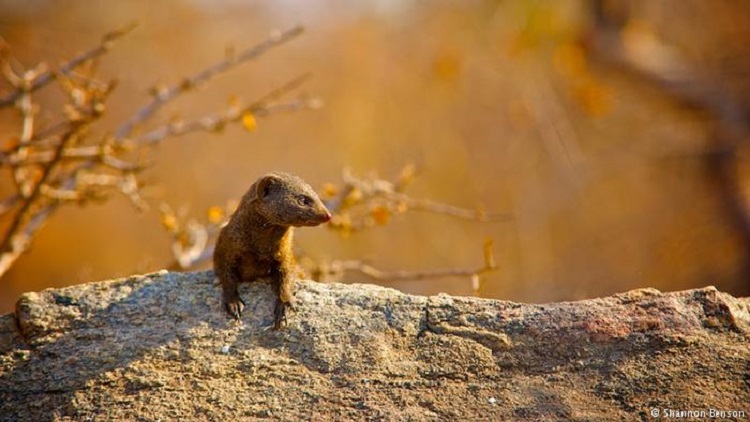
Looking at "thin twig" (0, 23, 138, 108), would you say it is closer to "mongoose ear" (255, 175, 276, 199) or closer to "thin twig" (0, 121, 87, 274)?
"thin twig" (0, 121, 87, 274)

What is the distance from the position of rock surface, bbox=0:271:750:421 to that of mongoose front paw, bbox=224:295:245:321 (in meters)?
0.04

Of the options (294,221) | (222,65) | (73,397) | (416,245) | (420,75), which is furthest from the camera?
(420,75)

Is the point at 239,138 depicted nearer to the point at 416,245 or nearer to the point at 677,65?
the point at 416,245

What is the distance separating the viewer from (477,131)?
529 inches

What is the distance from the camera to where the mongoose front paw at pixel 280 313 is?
406cm

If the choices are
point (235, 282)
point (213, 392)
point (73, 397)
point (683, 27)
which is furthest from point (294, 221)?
point (683, 27)

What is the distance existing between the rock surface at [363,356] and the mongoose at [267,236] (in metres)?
0.08

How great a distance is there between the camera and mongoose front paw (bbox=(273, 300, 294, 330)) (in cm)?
406

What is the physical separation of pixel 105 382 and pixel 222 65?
2.81m

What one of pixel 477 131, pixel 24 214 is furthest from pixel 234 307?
pixel 477 131

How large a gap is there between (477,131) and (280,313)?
9650 millimetres

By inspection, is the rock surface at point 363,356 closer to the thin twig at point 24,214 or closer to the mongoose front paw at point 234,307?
the mongoose front paw at point 234,307

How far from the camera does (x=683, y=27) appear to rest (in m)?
13.9

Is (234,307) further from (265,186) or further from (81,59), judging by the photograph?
(81,59)
